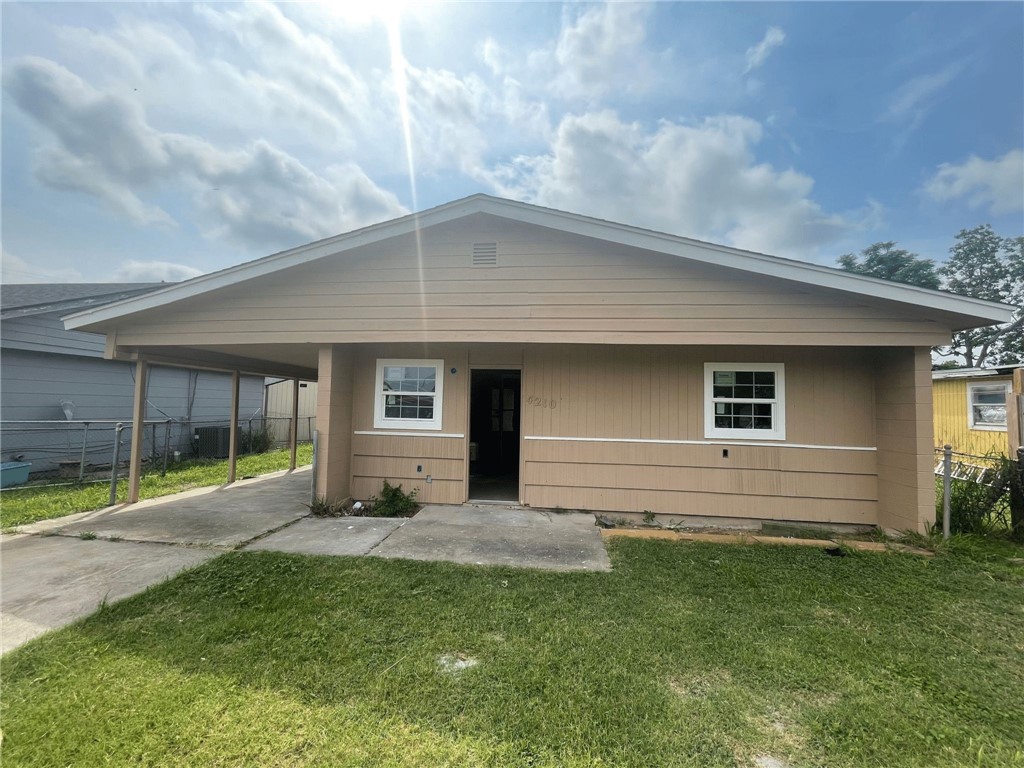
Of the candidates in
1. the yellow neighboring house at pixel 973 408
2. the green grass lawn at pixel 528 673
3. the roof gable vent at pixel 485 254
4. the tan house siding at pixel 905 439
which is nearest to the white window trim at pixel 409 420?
the roof gable vent at pixel 485 254

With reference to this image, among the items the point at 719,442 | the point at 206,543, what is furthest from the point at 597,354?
the point at 206,543

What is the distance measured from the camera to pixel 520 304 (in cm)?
533

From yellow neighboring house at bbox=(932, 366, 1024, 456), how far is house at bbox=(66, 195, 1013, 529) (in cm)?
694

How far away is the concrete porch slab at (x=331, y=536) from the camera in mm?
4363

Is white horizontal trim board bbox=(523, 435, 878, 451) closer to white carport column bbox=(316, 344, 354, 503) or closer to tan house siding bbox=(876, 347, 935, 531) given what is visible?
tan house siding bbox=(876, 347, 935, 531)

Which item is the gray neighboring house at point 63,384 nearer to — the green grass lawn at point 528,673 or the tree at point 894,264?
the green grass lawn at point 528,673

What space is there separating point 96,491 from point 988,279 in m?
40.7

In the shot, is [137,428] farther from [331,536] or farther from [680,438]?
[680,438]

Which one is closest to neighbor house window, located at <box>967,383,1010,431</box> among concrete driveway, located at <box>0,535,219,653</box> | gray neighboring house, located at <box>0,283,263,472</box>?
concrete driveway, located at <box>0,535,219,653</box>

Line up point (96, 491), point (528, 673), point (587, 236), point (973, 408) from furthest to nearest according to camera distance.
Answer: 1. point (973, 408)
2. point (96, 491)
3. point (587, 236)
4. point (528, 673)

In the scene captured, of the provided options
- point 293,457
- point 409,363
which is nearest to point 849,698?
point 409,363

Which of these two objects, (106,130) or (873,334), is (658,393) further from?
(106,130)

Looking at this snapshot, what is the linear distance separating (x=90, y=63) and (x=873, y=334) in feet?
39.3

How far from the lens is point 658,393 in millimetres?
5801
